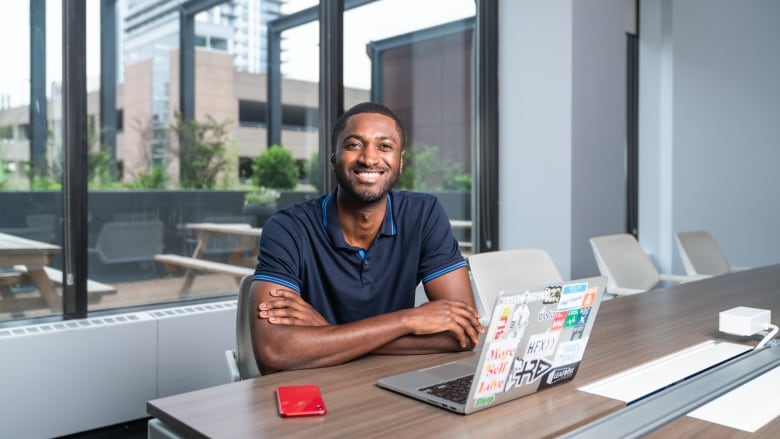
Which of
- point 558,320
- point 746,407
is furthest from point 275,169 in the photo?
point 746,407

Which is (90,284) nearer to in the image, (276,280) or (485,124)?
(276,280)

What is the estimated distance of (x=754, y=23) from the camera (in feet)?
19.3

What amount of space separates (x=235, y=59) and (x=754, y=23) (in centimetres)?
480

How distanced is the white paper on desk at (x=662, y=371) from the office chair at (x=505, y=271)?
2.16 feet

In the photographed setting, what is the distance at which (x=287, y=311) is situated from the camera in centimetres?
166

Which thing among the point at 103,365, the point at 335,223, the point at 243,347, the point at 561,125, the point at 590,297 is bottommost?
the point at 103,365

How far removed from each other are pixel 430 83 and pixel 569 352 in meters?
3.18

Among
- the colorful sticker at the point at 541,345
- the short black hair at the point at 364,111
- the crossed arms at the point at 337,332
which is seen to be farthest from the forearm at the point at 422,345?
the short black hair at the point at 364,111

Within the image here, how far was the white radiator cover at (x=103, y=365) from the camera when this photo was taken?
2.58 m

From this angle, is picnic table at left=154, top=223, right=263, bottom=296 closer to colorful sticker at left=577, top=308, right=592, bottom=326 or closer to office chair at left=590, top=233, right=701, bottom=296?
office chair at left=590, top=233, right=701, bottom=296

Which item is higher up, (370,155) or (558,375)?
(370,155)

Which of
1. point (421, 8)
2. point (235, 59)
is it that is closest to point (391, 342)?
→ point (235, 59)

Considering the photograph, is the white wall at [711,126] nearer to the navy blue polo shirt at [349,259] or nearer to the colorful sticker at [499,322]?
the navy blue polo shirt at [349,259]

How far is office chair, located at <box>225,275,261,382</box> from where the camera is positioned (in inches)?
72.1
